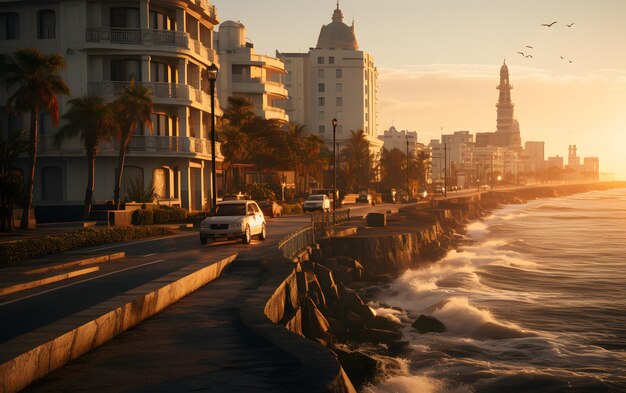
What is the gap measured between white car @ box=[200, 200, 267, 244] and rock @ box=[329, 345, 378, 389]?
14556 mm

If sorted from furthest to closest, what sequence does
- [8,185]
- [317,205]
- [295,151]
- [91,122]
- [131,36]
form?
[295,151] < [317,205] < [131,36] < [91,122] < [8,185]

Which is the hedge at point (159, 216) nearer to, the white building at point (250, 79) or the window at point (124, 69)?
the window at point (124, 69)

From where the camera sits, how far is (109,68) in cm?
5272

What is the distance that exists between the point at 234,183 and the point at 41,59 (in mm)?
37675

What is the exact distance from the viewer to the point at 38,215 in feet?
154

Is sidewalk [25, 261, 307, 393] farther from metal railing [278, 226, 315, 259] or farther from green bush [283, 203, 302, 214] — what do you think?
green bush [283, 203, 302, 214]

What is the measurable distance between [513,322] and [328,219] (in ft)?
67.1

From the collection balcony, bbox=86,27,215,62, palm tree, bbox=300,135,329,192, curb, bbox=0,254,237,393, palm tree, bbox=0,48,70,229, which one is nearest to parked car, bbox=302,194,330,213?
balcony, bbox=86,27,215,62

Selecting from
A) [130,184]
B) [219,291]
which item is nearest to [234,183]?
[130,184]

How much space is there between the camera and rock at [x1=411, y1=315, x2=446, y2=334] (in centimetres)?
2480

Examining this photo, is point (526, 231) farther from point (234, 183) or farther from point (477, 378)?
point (477, 378)

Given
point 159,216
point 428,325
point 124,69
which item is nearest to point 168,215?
point 159,216

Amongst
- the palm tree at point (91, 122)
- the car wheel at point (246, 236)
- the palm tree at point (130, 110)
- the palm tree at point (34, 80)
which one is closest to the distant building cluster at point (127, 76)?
the palm tree at point (130, 110)

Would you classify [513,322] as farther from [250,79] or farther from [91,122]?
[250,79]
